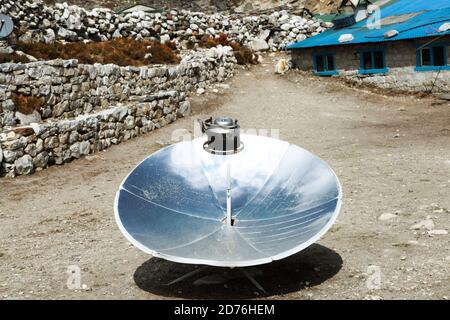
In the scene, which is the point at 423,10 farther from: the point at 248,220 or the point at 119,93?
the point at 248,220

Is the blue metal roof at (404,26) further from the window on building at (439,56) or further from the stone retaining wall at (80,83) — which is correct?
the stone retaining wall at (80,83)

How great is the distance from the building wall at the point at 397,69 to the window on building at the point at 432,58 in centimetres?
19

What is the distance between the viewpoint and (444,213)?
35.2 feet

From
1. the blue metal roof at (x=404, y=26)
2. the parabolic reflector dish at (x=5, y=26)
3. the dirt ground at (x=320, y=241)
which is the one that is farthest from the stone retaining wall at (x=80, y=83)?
the blue metal roof at (x=404, y=26)

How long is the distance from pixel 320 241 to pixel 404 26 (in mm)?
20886

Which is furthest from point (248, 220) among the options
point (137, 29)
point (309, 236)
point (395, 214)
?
Result: point (137, 29)

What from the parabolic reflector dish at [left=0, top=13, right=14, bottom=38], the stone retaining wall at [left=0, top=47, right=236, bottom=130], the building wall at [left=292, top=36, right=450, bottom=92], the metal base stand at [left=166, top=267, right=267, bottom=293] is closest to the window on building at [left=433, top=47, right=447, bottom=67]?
the building wall at [left=292, top=36, right=450, bottom=92]

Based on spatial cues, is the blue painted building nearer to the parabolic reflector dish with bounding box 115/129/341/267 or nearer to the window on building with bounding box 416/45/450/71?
the window on building with bounding box 416/45/450/71

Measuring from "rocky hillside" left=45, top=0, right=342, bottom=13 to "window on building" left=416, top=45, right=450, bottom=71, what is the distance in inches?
786

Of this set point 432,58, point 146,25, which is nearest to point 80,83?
point 146,25

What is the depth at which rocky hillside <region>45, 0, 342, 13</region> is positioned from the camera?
4625 centimetres

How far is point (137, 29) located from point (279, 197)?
27912 millimetres

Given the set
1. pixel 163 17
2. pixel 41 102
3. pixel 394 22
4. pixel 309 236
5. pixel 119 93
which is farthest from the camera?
pixel 163 17

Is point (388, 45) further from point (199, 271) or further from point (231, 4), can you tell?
point (231, 4)
